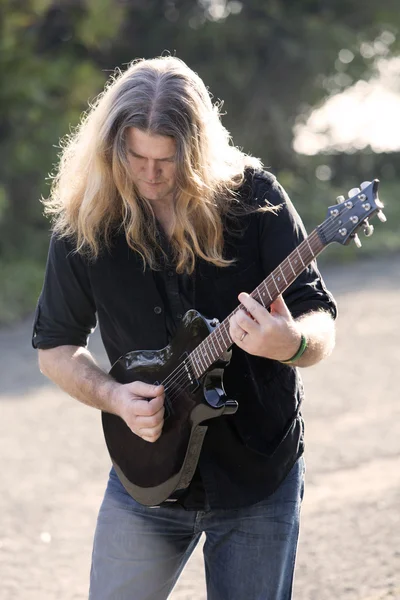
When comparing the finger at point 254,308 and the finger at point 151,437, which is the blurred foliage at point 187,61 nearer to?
the finger at point 151,437

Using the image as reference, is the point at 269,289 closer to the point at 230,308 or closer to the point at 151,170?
the point at 230,308

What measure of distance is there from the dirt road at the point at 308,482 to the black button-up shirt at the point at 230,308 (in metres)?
1.81

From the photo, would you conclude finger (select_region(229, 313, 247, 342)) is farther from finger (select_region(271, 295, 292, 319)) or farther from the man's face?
the man's face

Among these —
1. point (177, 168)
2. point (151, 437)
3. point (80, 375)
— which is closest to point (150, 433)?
point (151, 437)

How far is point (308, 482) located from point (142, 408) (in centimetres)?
315

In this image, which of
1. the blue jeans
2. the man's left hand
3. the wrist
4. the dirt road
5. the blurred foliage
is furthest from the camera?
the blurred foliage

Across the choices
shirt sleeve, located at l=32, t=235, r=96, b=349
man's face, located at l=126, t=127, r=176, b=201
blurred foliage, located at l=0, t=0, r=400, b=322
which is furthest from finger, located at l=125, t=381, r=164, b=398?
blurred foliage, located at l=0, t=0, r=400, b=322

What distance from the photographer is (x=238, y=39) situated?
13531 mm

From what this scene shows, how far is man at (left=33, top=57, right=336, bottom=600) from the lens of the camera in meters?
2.45

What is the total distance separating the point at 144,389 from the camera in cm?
254

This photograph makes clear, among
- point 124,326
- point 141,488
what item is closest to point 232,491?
point 141,488

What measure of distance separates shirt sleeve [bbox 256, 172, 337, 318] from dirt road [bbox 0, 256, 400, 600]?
1997 mm

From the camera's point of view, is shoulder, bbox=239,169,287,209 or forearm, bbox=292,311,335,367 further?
shoulder, bbox=239,169,287,209

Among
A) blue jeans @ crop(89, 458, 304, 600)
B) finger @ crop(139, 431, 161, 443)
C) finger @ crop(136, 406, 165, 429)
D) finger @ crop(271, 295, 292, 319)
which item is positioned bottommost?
blue jeans @ crop(89, 458, 304, 600)
